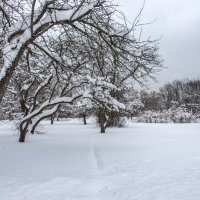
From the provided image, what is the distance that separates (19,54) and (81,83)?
730 cm

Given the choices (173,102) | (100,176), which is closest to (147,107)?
(173,102)

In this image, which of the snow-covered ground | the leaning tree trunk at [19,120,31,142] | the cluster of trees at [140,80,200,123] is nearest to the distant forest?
the cluster of trees at [140,80,200,123]

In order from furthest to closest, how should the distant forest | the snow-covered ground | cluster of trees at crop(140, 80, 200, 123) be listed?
cluster of trees at crop(140, 80, 200, 123), the distant forest, the snow-covered ground

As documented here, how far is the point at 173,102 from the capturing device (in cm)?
5641

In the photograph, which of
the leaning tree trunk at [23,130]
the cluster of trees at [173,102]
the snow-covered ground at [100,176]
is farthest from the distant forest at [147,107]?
the snow-covered ground at [100,176]

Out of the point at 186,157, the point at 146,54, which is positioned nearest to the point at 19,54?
the point at 146,54

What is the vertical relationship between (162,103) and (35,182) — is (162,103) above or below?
above

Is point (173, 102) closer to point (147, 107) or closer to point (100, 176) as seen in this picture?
point (147, 107)

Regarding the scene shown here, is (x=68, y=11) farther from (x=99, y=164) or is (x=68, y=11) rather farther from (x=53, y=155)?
(x=53, y=155)

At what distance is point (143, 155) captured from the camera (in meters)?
10.3

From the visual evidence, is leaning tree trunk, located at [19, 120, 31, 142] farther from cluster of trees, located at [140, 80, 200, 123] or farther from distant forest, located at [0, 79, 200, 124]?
cluster of trees, located at [140, 80, 200, 123]

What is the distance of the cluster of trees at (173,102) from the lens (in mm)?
43219

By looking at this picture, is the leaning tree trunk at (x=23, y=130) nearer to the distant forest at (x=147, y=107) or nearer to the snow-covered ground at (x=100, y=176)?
the distant forest at (x=147, y=107)

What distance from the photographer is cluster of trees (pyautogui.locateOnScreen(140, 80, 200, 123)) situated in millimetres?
43219
